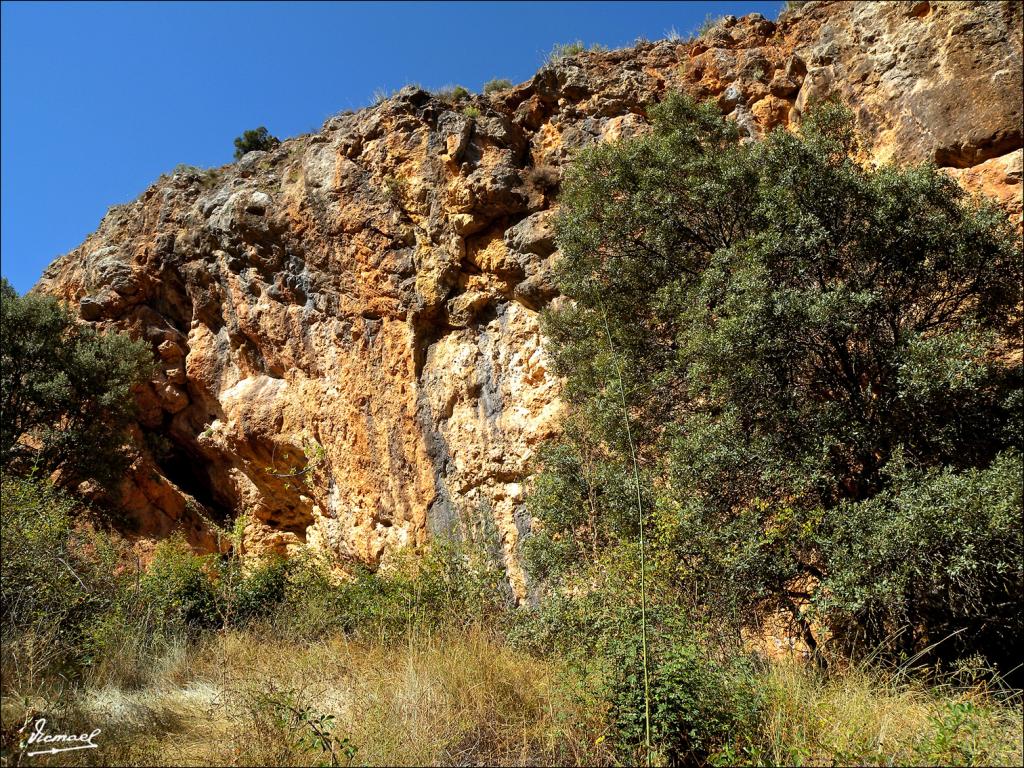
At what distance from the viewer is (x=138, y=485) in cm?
1435

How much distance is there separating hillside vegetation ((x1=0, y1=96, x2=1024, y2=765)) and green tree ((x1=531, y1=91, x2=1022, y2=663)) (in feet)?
0.11

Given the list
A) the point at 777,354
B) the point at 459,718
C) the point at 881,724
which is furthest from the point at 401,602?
the point at 777,354

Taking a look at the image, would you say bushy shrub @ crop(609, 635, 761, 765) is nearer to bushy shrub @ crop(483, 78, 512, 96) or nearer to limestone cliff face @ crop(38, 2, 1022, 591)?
limestone cliff face @ crop(38, 2, 1022, 591)

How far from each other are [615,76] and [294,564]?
10.2 m

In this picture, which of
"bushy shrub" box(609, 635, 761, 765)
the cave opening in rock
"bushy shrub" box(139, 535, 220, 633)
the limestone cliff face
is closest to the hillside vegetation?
"bushy shrub" box(609, 635, 761, 765)

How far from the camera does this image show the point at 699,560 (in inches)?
255

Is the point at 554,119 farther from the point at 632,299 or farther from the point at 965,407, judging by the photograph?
the point at 965,407

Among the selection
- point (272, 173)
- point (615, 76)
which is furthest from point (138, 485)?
point (615, 76)

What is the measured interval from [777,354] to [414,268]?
7.33 metres

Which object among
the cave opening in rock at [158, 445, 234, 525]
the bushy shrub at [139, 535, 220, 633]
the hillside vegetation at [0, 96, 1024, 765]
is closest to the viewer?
the hillside vegetation at [0, 96, 1024, 765]

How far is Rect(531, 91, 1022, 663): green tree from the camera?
6219mm

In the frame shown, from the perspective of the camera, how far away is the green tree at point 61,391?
12.4 meters

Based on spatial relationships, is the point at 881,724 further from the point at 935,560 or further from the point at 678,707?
the point at 935,560

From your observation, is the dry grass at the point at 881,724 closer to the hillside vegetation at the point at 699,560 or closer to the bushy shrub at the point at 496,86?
the hillside vegetation at the point at 699,560
